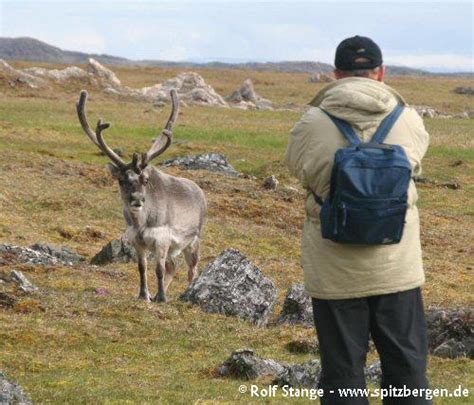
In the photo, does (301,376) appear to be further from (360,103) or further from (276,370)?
(360,103)

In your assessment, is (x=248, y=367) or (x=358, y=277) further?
(x=248, y=367)

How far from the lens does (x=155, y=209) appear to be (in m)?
17.1

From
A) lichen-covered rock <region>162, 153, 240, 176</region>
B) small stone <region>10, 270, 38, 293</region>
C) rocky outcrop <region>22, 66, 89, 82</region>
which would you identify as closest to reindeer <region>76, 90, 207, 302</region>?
small stone <region>10, 270, 38, 293</region>

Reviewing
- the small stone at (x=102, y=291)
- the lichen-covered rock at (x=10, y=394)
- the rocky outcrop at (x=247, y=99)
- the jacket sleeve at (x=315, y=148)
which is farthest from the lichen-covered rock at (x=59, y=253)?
the rocky outcrop at (x=247, y=99)

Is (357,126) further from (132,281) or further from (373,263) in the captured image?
(132,281)

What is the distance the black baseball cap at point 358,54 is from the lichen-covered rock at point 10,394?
4260mm

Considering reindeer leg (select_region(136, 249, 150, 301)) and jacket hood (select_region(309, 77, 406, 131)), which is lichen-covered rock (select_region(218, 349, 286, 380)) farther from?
jacket hood (select_region(309, 77, 406, 131))

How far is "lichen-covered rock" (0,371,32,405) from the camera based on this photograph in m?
9.35

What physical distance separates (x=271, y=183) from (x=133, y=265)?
36.9 feet

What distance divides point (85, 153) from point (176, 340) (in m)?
24.2

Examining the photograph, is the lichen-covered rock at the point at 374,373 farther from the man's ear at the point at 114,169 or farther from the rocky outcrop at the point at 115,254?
the rocky outcrop at the point at 115,254

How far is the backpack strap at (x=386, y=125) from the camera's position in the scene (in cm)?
748

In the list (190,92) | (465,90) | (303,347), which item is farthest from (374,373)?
(465,90)

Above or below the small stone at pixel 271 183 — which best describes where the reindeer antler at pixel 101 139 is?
above
